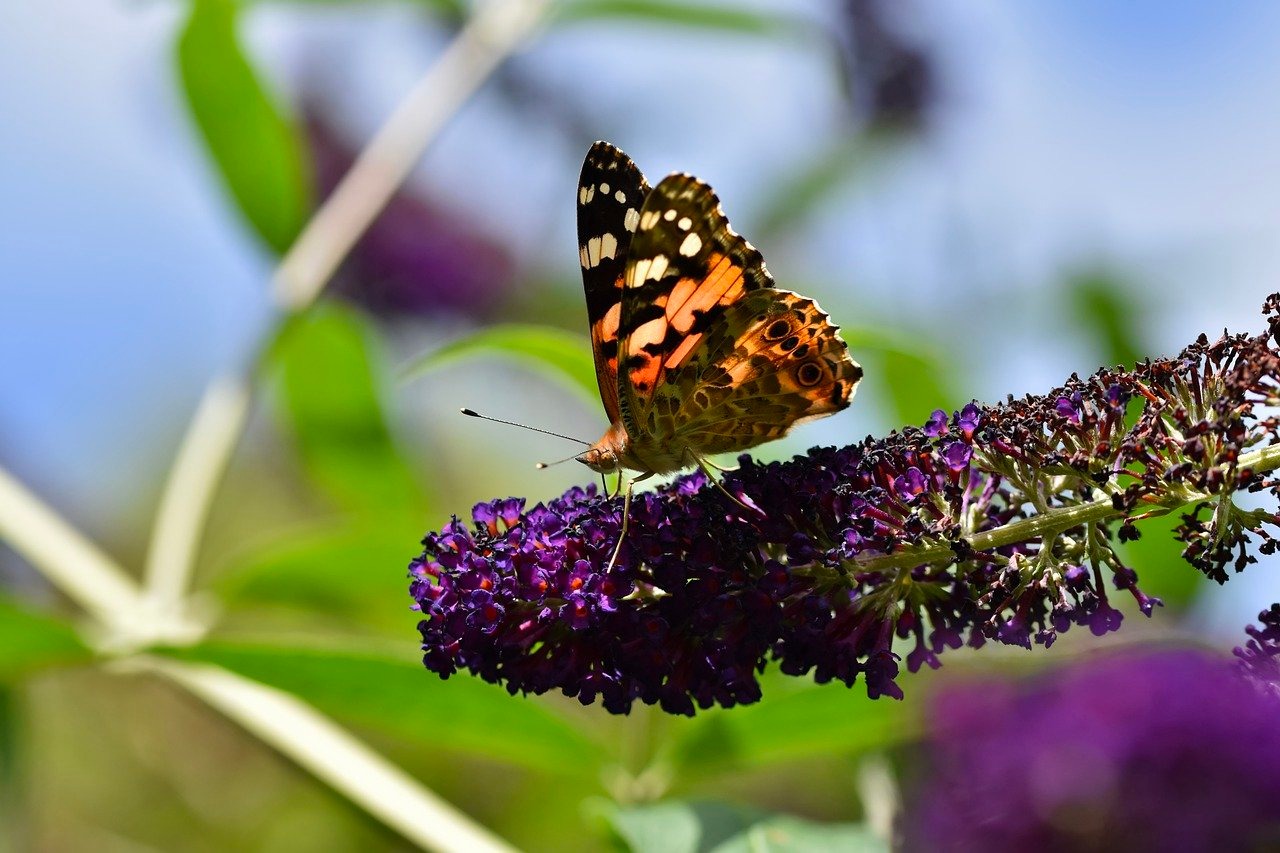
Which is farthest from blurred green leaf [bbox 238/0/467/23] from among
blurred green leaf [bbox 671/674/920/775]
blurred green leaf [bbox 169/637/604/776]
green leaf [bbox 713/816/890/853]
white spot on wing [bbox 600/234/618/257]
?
green leaf [bbox 713/816/890/853]

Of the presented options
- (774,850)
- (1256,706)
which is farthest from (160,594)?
(1256,706)

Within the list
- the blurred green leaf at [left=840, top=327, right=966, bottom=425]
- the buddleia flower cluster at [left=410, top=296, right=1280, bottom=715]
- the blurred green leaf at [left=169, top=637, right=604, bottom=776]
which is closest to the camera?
the buddleia flower cluster at [left=410, top=296, right=1280, bottom=715]

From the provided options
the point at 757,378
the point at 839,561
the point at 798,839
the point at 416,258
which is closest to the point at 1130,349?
the point at 757,378

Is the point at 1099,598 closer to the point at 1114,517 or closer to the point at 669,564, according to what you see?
the point at 1114,517

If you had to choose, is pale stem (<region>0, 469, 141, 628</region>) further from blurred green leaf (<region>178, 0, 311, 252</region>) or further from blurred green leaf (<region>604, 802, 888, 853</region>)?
blurred green leaf (<region>604, 802, 888, 853</region>)

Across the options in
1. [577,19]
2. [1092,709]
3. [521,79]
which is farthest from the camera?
[521,79]

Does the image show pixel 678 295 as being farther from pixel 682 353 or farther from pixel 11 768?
pixel 11 768

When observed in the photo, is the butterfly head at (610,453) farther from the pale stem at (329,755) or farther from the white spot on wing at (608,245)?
the pale stem at (329,755)
